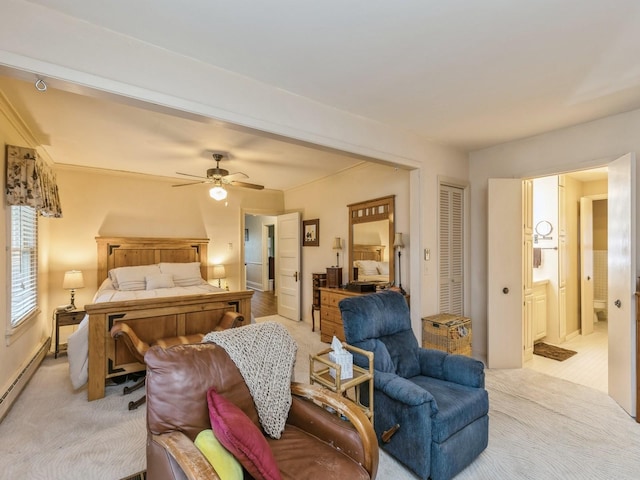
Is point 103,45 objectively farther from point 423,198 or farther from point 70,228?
point 70,228

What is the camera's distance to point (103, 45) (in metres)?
1.79

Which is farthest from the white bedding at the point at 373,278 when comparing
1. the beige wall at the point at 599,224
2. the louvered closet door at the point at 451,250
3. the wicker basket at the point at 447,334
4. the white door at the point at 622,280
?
the beige wall at the point at 599,224

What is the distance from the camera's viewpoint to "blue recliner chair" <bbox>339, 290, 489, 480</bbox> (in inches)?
71.2

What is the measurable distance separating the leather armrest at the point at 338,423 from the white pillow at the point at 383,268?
8.47 feet

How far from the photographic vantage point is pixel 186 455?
115cm

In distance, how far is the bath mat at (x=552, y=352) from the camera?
13.0ft

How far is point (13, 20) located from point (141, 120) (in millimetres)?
1408

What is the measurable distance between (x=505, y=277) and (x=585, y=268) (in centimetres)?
239

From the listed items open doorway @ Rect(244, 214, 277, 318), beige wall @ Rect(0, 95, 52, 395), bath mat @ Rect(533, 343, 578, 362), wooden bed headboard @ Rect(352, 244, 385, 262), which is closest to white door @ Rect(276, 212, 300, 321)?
wooden bed headboard @ Rect(352, 244, 385, 262)

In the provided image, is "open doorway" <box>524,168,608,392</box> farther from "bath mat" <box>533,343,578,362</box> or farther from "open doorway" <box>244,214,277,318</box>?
"open doorway" <box>244,214,277,318</box>

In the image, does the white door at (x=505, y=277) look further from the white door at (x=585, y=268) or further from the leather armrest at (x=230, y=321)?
the leather armrest at (x=230, y=321)

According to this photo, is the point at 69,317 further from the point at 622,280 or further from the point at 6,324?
the point at 622,280

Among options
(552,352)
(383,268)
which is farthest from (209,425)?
(552,352)

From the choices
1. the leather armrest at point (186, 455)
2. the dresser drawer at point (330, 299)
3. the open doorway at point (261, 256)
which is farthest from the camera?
the open doorway at point (261, 256)
